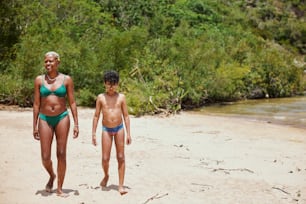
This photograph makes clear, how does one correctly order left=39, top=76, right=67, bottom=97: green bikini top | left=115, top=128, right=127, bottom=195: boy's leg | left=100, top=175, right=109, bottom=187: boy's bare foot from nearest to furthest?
left=39, top=76, right=67, bottom=97: green bikini top, left=115, top=128, right=127, bottom=195: boy's leg, left=100, top=175, right=109, bottom=187: boy's bare foot

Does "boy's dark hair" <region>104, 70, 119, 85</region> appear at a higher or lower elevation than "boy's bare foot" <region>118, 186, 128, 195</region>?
higher

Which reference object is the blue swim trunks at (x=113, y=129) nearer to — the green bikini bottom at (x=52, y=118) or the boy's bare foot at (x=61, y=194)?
the green bikini bottom at (x=52, y=118)

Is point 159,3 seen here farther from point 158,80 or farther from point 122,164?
point 122,164

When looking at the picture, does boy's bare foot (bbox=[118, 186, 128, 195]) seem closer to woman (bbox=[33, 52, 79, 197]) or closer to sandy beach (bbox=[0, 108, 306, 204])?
sandy beach (bbox=[0, 108, 306, 204])

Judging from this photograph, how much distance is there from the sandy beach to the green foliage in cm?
769

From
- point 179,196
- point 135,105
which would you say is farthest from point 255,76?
point 179,196

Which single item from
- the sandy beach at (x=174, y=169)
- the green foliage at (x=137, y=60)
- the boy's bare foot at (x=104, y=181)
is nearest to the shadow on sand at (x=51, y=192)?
the sandy beach at (x=174, y=169)

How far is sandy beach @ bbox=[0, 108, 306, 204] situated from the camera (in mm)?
6797

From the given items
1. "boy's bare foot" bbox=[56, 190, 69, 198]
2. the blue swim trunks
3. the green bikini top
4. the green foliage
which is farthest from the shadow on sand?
the green foliage

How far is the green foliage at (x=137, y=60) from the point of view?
23.0m

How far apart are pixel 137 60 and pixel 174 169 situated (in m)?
16.1

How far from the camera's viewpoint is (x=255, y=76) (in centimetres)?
3509

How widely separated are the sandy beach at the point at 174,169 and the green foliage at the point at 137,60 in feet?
25.2

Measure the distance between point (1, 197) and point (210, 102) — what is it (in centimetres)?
2459
